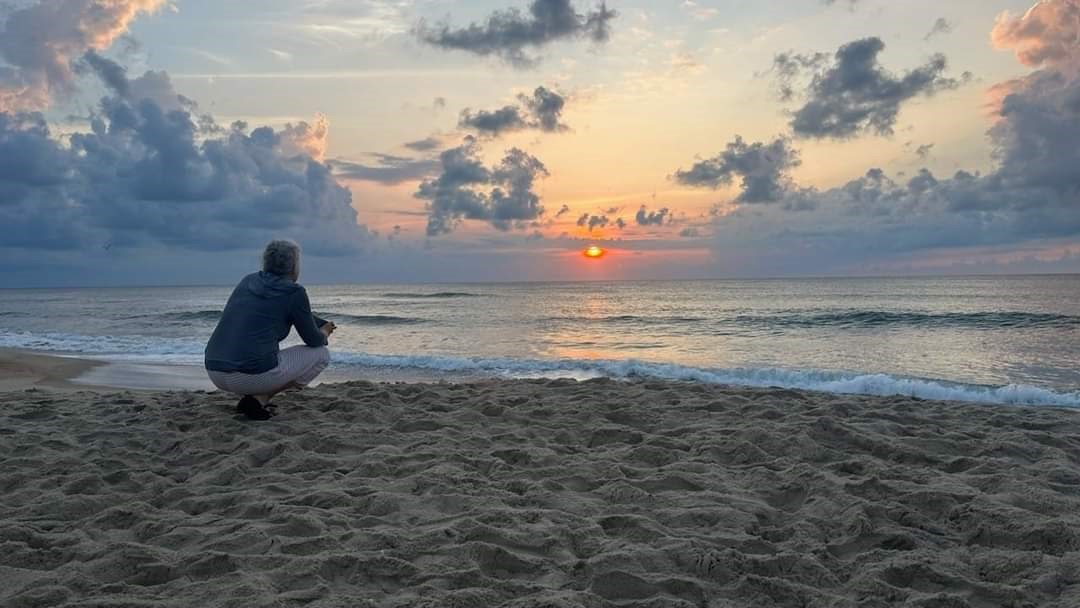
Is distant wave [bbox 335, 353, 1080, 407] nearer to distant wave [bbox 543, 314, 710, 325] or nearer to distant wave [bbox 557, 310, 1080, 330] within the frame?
distant wave [bbox 557, 310, 1080, 330]

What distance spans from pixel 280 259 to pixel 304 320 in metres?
0.56

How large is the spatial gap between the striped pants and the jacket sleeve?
12 cm

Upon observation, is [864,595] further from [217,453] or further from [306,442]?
[217,453]

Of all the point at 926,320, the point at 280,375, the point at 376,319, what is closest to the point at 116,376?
the point at 280,375

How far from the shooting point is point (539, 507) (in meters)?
4.07

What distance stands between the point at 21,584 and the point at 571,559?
244 centimetres

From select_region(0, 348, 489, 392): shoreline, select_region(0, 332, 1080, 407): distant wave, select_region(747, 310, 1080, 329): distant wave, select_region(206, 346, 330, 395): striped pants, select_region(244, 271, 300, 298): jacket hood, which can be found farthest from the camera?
select_region(747, 310, 1080, 329): distant wave

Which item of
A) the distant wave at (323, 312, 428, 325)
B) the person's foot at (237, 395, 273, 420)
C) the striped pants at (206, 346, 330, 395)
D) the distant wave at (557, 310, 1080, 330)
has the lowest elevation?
the distant wave at (323, 312, 428, 325)

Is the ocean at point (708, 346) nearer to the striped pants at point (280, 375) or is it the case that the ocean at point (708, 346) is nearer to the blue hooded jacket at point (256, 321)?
the striped pants at point (280, 375)

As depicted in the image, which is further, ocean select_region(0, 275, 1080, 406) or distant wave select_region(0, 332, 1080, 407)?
ocean select_region(0, 275, 1080, 406)

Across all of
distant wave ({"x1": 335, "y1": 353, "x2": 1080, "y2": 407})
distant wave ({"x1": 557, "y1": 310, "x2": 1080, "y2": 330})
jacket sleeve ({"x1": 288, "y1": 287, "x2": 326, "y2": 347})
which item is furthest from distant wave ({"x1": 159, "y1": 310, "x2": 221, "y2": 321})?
jacket sleeve ({"x1": 288, "y1": 287, "x2": 326, "y2": 347})

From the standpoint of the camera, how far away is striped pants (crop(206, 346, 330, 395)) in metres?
6.01

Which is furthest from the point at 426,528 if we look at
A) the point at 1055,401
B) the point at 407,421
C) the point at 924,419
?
the point at 1055,401

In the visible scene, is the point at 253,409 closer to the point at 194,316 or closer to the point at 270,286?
the point at 270,286
